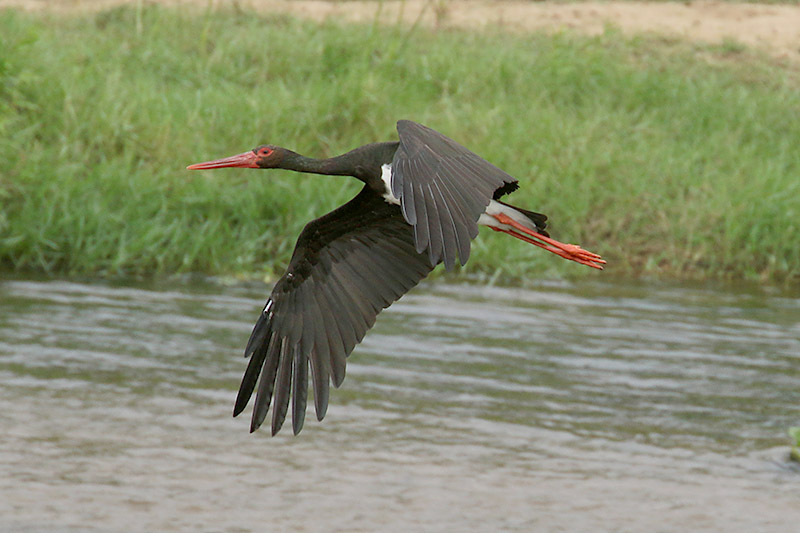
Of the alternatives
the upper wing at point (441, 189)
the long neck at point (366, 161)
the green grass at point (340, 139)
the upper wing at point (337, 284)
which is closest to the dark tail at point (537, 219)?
the upper wing at point (337, 284)

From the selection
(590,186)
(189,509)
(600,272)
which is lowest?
(189,509)

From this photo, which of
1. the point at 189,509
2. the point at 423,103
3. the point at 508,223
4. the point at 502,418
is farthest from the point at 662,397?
the point at 423,103

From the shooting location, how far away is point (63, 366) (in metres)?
5.70

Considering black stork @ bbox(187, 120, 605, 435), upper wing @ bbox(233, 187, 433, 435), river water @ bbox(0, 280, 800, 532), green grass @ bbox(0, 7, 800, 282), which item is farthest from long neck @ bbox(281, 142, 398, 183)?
green grass @ bbox(0, 7, 800, 282)

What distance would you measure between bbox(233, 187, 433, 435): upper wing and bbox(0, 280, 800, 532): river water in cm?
64

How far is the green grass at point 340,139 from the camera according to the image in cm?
716

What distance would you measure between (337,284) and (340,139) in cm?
391

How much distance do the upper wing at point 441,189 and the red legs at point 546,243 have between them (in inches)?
30.9

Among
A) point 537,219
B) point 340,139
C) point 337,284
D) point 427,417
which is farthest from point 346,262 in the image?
point 340,139

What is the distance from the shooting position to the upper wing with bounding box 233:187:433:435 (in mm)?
3982

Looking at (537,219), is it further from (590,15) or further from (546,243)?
(590,15)

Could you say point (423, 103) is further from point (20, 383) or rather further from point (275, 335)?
point (275, 335)

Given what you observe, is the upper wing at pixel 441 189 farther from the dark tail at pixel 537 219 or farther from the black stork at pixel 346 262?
the dark tail at pixel 537 219

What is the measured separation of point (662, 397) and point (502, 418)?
2.52 ft
